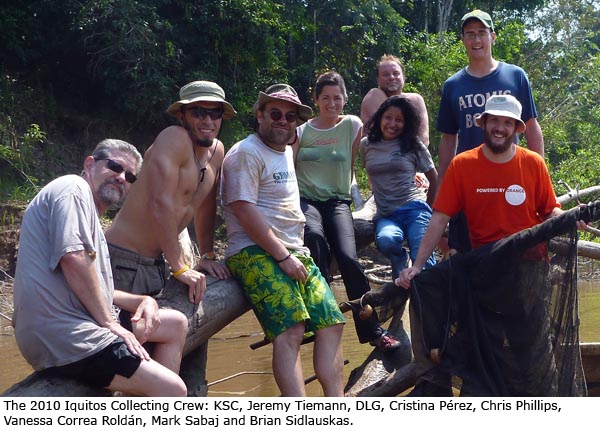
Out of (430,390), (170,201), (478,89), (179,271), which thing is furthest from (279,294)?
(478,89)

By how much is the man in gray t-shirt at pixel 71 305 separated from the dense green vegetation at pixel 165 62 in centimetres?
996

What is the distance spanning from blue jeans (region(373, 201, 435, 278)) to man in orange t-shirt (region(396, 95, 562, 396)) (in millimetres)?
655

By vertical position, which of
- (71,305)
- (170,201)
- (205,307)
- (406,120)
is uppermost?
(406,120)

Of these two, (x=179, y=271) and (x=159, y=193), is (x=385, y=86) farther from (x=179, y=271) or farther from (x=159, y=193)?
(x=179, y=271)

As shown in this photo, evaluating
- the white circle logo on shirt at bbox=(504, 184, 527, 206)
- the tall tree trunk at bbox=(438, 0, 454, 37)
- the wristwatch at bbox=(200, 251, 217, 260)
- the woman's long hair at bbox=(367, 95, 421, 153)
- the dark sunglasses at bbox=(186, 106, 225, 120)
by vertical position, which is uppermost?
the tall tree trunk at bbox=(438, 0, 454, 37)

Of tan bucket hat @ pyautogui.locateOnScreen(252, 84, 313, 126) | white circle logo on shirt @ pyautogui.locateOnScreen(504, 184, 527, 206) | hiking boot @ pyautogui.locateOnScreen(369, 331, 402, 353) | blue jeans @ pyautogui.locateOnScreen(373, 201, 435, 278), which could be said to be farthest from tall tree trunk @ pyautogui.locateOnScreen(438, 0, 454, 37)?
white circle logo on shirt @ pyautogui.locateOnScreen(504, 184, 527, 206)

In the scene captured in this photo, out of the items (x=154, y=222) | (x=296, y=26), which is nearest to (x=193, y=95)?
(x=154, y=222)

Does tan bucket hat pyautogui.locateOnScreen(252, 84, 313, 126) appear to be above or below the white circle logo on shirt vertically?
above

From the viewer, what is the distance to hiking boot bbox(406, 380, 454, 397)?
187 inches

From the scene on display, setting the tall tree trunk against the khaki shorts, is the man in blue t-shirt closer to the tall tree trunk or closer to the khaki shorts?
the khaki shorts

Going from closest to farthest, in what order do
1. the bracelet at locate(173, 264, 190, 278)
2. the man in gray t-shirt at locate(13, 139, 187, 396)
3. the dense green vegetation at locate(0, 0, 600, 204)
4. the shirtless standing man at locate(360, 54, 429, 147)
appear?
the man in gray t-shirt at locate(13, 139, 187, 396), the bracelet at locate(173, 264, 190, 278), the shirtless standing man at locate(360, 54, 429, 147), the dense green vegetation at locate(0, 0, 600, 204)

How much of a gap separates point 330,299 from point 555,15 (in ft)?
71.3

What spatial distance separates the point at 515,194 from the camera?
15.5ft

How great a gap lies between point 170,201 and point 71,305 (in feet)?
3.52
